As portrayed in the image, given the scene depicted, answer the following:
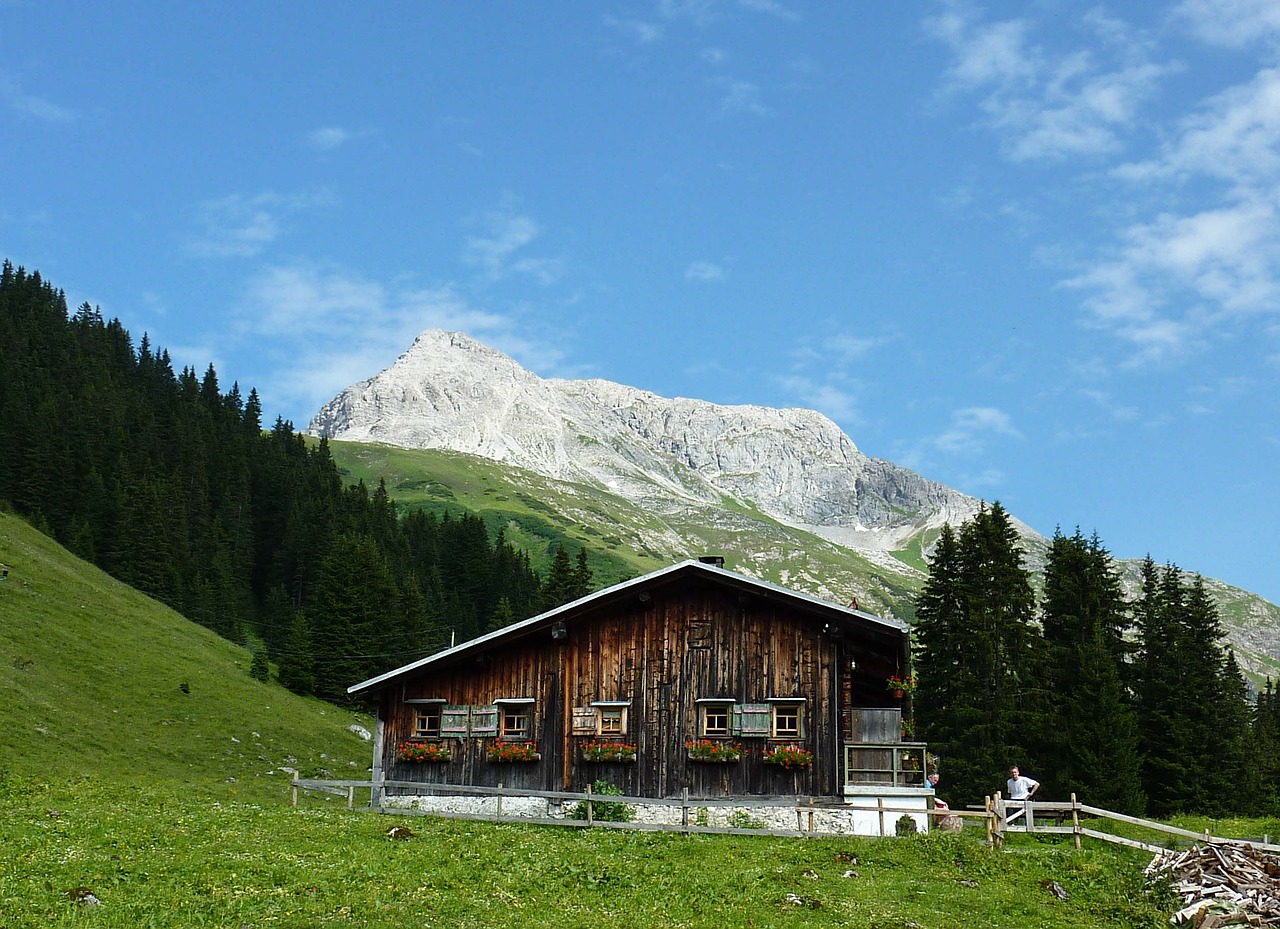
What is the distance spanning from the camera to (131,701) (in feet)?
173

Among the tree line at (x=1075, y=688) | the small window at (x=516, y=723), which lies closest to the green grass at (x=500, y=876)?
the small window at (x=516, y=723)

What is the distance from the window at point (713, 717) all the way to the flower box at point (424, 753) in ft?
27.8

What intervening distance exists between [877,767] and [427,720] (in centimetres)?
1481

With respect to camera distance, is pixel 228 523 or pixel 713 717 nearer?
pixel 713 717

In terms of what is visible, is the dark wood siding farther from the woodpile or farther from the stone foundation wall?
the woodpile

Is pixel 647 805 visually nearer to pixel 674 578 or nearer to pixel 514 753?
pixel 514 753

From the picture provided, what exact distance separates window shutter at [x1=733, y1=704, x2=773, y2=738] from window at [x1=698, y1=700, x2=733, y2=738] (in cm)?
43

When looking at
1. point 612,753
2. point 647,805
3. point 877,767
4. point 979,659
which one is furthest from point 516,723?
point 979,659

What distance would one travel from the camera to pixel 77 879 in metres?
17.0

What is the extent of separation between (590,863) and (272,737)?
128ft

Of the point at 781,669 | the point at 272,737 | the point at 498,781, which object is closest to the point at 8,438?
the point at 272,737

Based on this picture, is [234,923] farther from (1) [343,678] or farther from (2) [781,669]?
(1) [343,678]

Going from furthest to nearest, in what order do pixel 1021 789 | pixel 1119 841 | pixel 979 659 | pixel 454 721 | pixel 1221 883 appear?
pixel 979 659
pixel 454 721
pixel 1021 789
pixel 1119 841
pixel 1221 883

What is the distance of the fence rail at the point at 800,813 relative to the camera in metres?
24.1
